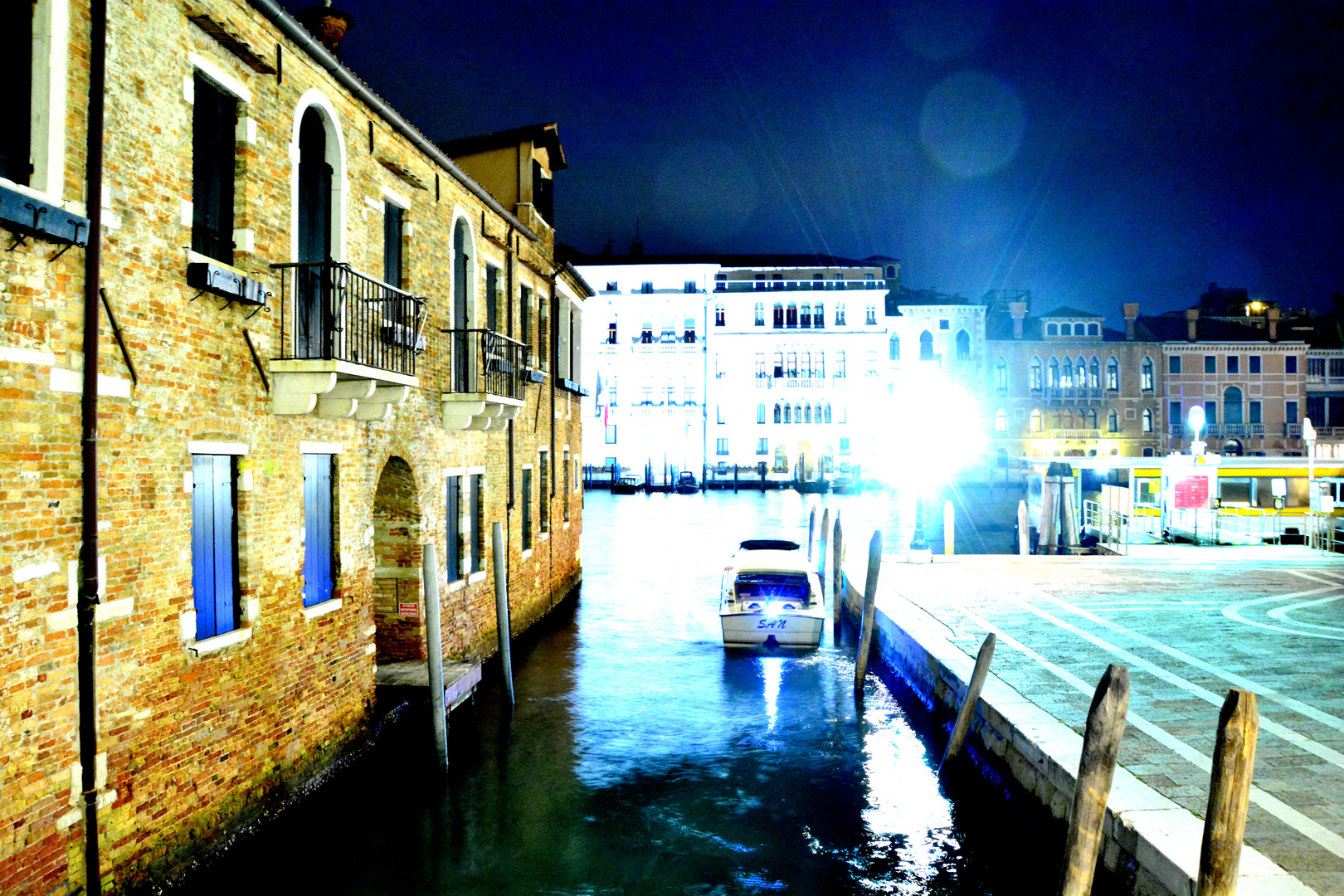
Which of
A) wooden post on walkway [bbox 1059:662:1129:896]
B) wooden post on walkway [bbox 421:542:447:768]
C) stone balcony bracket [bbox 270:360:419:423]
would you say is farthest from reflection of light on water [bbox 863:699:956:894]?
stone balcony bracket [bbox 270:360:419:423]

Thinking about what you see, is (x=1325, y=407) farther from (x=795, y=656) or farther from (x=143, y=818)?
(x=143, y=818)

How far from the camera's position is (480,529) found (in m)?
14.5

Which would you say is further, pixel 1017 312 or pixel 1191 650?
pixel 1017 312

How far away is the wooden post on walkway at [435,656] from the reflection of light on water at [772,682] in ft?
14.3

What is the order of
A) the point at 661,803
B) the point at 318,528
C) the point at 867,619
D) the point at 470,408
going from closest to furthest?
1. the point at 318,528
2. the point at 661,803
3. the point at 470,408
4. the point at 867,619

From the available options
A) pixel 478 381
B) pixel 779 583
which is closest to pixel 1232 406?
pixel 779 583

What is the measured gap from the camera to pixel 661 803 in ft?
32.2

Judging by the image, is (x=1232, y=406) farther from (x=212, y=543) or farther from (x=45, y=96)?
(x=45, y=96)

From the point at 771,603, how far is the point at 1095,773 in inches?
410

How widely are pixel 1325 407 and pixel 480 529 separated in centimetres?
7268

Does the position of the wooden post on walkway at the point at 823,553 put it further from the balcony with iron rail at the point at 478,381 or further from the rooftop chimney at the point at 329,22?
the rooftop chimney at the point at 329,22

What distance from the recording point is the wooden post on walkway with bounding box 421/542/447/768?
33.3 feet

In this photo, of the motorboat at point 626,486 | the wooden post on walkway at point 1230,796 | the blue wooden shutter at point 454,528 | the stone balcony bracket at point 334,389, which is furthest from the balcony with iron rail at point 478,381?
the motorboat at point 626,486

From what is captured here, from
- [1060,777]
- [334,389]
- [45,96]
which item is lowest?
[1060,777]
